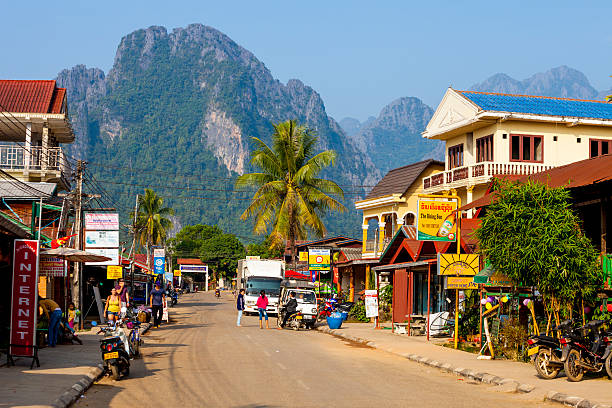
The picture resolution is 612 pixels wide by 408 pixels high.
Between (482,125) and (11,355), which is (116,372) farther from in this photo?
(482,125)

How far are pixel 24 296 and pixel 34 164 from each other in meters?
22.8

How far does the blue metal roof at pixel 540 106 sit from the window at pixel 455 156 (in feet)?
9.92

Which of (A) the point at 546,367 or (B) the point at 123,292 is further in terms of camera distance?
(B) the point at 123,292

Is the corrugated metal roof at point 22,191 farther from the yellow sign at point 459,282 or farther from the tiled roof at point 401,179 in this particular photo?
the tiled roof at point 401,179

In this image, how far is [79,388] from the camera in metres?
13.6

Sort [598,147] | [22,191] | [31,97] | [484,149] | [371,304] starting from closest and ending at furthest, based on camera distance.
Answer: [22,191]
[371,304]
[484,149]
[598,147]
[31,97]

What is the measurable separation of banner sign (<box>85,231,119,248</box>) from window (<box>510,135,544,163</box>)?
19.3 metres

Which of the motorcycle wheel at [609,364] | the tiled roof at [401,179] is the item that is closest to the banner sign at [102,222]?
the tiled roof at [401,179]

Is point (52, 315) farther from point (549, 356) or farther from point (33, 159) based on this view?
point (33, 159)

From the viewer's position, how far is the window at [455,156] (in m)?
40.3

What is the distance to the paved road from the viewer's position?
12555 millimetres

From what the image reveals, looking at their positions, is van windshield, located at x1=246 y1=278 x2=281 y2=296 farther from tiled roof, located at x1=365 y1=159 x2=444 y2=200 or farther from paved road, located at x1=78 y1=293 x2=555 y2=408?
paved road, located at x1=78 y1=293 x2=555 y2=408

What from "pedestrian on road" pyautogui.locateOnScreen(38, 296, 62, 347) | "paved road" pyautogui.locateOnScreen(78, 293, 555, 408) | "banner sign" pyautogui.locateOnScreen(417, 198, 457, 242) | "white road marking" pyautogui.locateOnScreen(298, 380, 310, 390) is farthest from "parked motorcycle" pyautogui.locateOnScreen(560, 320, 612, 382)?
"pedestrian on road" pyautogui.locateOnScreen(38, 296, 62, 347)

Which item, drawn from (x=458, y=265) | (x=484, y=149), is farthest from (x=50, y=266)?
(x=484, y=149)
